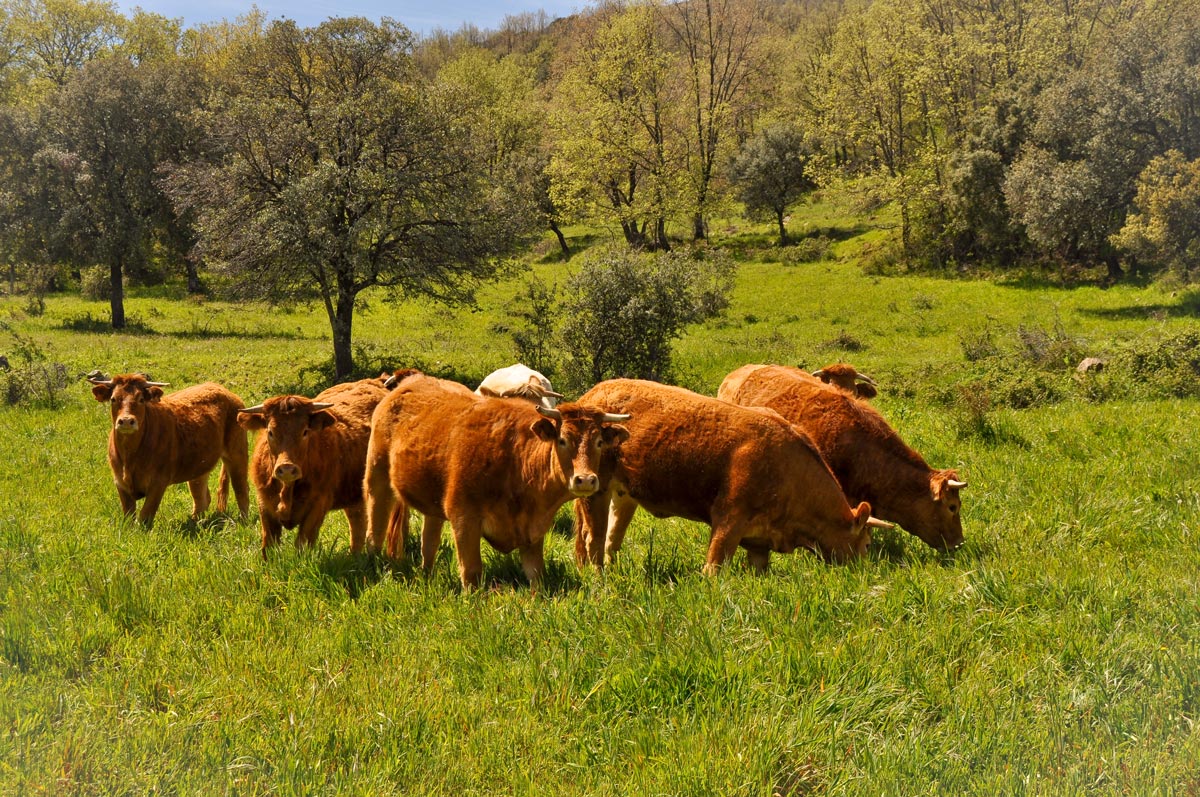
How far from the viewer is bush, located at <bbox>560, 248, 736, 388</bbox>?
840 inches

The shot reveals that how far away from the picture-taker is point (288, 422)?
24.8 feet

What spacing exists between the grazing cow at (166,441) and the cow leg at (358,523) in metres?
2.03

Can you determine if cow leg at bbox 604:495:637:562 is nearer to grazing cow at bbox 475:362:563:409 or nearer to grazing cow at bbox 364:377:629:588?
grazing cow at bbox 364:377:629:588

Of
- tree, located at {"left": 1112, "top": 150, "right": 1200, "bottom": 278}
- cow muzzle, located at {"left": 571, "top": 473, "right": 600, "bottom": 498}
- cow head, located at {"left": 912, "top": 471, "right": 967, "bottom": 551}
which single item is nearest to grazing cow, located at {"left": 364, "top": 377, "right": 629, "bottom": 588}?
cow muzzle, located at {"left": 571, "top": 473, "right": 600, "bottom": 498}

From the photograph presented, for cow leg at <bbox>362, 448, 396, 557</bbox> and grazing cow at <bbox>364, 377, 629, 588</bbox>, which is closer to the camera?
grazing cow at <bbox>364, 377, 629, 588</bbox>

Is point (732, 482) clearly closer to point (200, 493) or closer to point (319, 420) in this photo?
point (319, 420)

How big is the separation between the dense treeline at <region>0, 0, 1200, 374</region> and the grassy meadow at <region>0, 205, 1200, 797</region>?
1537cm

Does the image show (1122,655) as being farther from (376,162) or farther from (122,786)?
(376,162)

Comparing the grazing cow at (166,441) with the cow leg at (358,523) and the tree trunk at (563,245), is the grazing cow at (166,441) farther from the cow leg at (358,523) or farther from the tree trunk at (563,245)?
the tree trunk at (563,245)

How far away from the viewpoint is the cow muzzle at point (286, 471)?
705 cm

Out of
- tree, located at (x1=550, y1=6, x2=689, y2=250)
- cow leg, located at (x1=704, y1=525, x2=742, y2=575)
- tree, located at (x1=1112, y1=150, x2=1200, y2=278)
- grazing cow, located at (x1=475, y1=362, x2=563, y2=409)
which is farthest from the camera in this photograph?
tree, located at (x1=550, y1=6, x2=689, y2=250)

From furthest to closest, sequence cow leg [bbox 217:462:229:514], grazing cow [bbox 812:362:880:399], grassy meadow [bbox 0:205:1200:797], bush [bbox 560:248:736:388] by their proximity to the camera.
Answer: bush [bbox 560:248:736:388]
grazing cow [bbox 812:362:880:399]
cow leg [bbox 217:462:229:514]
grassy meadow [bbox 0:205:1200:797]

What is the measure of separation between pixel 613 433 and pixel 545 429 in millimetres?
599

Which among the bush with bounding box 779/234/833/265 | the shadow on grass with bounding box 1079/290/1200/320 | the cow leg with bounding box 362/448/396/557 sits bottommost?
the cow leg with bounding box 362/448/396/557
